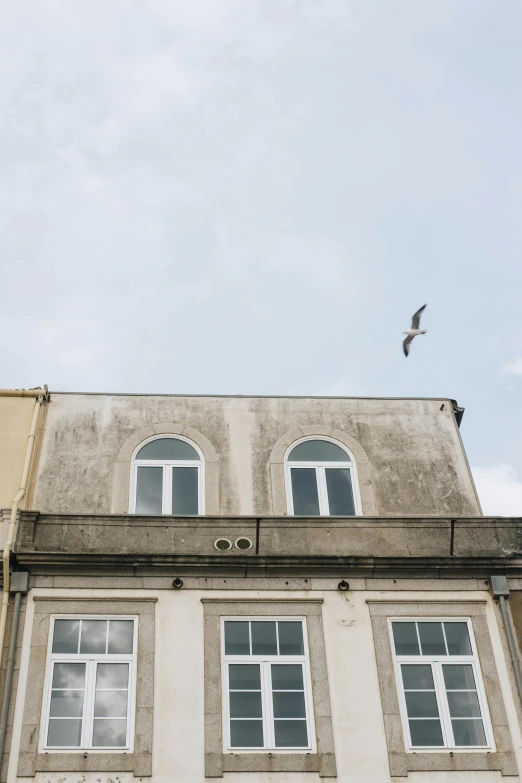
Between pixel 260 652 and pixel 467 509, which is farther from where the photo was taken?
pixel 467 509

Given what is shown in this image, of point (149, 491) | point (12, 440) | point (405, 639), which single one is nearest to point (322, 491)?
point (149, 491)

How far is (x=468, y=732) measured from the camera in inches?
637

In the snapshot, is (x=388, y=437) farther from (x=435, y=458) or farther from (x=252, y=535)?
(x=252, y=535)

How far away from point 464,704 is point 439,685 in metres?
0.51

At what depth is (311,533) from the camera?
60.2 ft

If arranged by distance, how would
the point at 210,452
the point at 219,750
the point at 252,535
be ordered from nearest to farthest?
the point at 219,750 → the point at 252,535 → the point at 210,452

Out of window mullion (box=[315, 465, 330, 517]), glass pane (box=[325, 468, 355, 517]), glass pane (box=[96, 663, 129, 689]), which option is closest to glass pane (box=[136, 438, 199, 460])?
window mullion (box=[315, 465, 330, 517])

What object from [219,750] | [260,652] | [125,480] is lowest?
[219,750]

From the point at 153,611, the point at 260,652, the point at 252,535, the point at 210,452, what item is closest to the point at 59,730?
the point at 153,611

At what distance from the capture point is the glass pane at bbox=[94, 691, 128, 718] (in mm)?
15914

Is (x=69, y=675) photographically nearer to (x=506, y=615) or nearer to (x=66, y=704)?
(x=66, y=704)

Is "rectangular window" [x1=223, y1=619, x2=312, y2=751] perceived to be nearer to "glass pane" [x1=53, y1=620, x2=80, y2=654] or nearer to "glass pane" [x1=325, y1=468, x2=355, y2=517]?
"glass pane" [x1=53, y1=620, x2=80, y2=654]

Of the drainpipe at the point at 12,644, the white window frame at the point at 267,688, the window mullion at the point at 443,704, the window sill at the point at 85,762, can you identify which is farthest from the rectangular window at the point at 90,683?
the window mullion at the point at 443,704

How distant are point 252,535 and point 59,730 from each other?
4.87 meters
